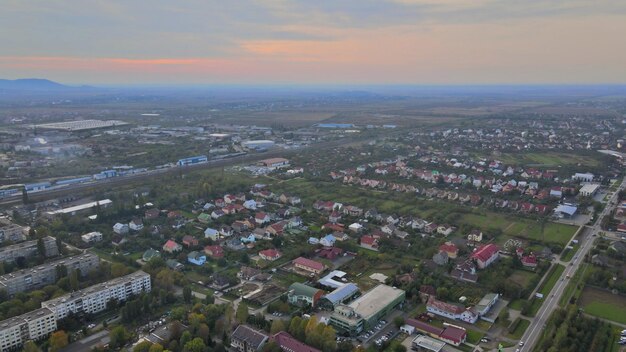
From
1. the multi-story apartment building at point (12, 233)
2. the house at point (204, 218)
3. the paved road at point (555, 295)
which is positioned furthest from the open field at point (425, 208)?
the multi-story apartment building at point (12, 233)

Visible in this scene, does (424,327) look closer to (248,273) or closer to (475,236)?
(248,273)

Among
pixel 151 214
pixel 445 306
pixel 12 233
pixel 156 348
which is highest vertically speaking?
pixel 12 233

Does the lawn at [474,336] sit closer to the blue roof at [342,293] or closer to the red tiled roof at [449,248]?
the blue roof at [342,293]

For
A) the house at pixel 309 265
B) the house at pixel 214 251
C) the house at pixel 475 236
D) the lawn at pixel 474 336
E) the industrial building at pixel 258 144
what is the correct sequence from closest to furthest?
the lawn at pixel 474 336 → the house at pixel 309 265 → the house at pixel 214 251 → the house at pixel 475 236 → the industrial building at pixel 258 144

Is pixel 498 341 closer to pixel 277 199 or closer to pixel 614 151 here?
pixel 277 199

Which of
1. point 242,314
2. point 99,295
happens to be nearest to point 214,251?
point 99,295

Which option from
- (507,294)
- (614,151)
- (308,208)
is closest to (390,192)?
(308,208)
